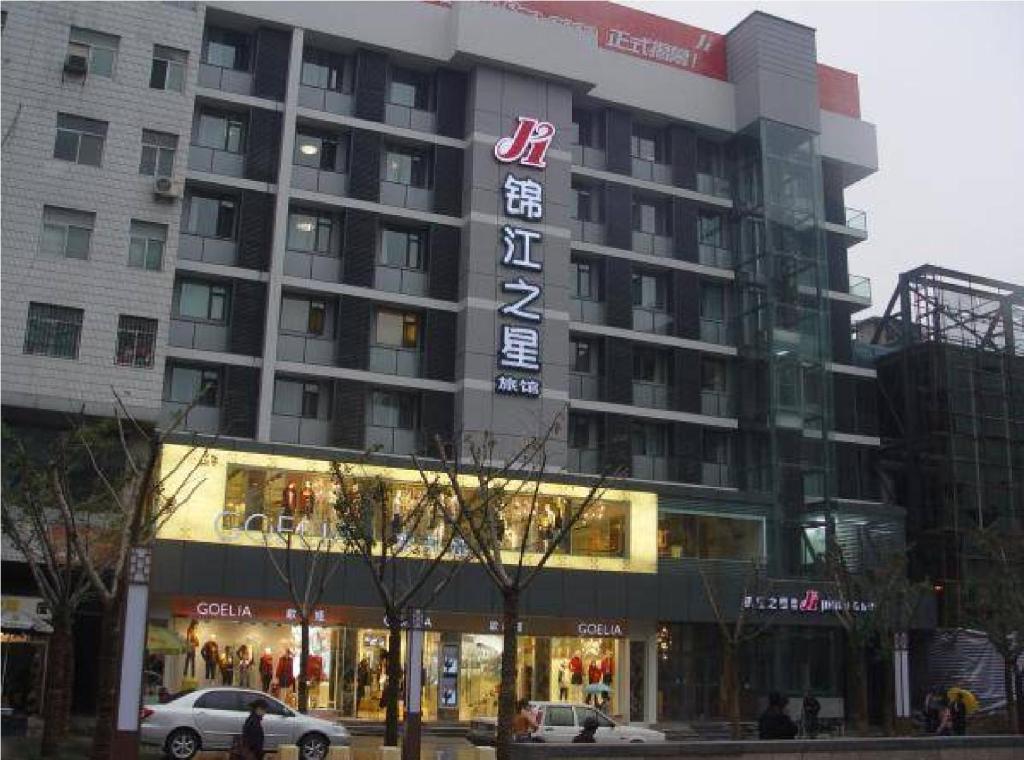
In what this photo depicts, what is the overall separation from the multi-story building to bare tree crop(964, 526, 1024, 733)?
5.35 meters

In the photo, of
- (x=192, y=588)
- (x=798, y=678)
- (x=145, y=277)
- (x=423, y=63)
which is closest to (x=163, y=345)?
(x=145, y=277)

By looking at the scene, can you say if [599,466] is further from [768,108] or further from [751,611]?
[768,108]

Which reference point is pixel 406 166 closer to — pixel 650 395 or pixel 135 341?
pixel 135 341

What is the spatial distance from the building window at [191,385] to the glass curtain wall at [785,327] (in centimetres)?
1964

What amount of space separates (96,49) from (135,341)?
30.2 feet

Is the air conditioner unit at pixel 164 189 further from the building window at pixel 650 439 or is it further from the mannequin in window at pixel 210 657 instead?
the building window at pixel 650 439

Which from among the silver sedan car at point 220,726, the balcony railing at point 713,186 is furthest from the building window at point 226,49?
the silver sedan car at point 220,726

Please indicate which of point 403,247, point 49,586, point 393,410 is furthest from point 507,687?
point 403,247

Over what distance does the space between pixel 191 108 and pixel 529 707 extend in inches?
840

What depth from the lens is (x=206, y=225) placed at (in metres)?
38.5

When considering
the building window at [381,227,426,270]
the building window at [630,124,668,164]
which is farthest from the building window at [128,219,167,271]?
the building window at [630,124,668,164]

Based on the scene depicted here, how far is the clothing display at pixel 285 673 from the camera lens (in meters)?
35.5

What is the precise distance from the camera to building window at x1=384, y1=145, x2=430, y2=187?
1619 inches

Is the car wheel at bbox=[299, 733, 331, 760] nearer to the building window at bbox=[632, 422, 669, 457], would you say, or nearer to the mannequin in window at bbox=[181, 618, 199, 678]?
the mannequin in window at bbox=[181, 618, 199, 678]
